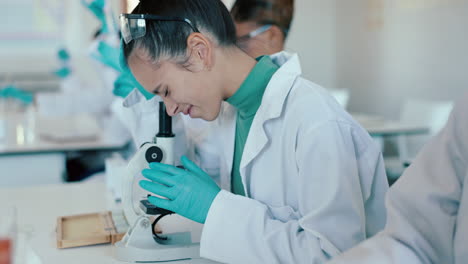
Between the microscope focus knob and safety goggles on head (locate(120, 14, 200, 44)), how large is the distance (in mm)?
243

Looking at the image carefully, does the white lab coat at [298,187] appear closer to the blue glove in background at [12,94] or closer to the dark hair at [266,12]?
the dark hair at [266,12]

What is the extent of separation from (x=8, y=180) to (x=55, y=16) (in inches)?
186

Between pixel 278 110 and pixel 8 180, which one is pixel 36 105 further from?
pixel 278 110

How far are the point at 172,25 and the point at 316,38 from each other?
5.73 meters

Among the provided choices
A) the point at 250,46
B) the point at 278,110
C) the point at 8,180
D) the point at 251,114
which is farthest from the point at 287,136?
the point at 8,180

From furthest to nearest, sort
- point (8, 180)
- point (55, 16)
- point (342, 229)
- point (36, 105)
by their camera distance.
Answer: point (55, 16)
point (36, 105)
point (8, 180)
point (342, 229)

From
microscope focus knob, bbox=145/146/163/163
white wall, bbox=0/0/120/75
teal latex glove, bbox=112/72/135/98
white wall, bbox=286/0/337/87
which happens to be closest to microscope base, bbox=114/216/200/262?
microscope focus knob, bbox=145/146/163/163

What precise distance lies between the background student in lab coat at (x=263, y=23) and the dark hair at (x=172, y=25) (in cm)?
Answer: 60

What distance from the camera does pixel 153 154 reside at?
1.25 meters

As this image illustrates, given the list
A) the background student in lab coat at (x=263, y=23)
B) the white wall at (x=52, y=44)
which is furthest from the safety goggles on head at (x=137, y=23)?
the white wall at (x=52, y=44)

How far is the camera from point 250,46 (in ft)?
6.09

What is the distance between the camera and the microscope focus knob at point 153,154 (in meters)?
1.25

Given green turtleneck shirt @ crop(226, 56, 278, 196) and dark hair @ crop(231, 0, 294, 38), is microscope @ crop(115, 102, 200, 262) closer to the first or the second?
green turtleneck shirt @ crop(226, 56, 278, 196)

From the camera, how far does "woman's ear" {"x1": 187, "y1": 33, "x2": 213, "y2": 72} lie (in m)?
1.24
